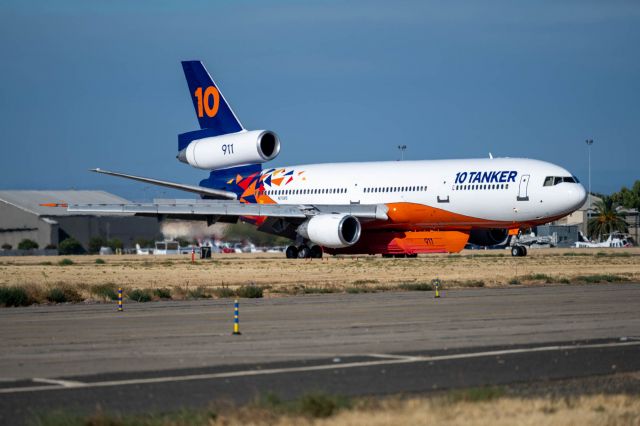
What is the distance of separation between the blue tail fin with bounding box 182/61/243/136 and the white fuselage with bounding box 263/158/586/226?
6.71 m

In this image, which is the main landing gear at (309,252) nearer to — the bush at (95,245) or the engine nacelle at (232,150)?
the engine nacelle at (232,150)

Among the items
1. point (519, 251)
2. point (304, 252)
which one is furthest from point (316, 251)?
point (519, 251)

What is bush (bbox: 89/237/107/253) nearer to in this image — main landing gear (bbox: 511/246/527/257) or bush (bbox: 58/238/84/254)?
bush (bbox: 58/238/84/254)

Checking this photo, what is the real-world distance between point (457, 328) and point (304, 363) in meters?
5.56

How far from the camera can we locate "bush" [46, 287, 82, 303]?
29.5 meters

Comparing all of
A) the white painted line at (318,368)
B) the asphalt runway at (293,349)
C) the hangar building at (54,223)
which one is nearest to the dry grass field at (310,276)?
the asphalt runway at (293,349)

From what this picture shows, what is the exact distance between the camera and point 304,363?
15391 mm

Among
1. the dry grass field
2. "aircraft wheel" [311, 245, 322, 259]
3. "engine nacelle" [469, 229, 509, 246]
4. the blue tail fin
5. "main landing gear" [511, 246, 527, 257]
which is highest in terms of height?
the blue tail fin

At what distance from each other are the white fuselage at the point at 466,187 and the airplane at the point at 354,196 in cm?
5

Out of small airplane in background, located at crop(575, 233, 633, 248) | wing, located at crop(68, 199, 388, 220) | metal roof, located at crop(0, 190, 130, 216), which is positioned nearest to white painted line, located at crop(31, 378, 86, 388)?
wing, located at crop(68, 199, 388, 220)

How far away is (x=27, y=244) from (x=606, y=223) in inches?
2409

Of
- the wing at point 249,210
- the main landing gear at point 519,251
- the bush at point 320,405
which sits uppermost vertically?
the wing at point 249,210

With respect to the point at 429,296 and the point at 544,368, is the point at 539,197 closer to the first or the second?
the point at 429,296

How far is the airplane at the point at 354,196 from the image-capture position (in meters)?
52.1
